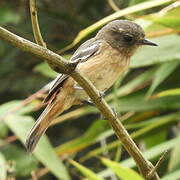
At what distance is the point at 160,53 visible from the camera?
152 inches

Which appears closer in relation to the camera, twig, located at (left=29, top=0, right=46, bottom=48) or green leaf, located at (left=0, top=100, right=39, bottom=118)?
twig, located at (left=29, top=0, right=46, bottom=48)

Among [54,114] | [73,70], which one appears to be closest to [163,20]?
[54,114]

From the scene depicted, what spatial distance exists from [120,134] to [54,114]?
2.91 ft

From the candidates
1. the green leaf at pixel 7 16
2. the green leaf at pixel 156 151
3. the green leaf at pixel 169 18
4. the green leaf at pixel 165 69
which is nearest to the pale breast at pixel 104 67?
the green leaf at pixel 169 18

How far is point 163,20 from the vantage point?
3.37m

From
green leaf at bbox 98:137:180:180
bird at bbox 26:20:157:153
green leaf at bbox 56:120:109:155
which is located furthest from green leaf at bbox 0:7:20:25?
green leaf at bbox 98:137:180:180

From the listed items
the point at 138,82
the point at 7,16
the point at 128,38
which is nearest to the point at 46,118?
the point at 128,38

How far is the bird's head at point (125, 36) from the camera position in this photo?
11.4 ft

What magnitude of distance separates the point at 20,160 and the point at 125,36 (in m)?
1.43

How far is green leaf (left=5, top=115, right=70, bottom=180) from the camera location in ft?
12.7

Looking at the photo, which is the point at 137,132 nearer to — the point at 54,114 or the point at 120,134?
the point at 54,114

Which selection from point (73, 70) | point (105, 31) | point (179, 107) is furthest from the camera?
point (179, 107)

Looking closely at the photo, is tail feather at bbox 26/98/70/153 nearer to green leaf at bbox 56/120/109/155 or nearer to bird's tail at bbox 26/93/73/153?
bird's tail at bbox 26/93/73/153

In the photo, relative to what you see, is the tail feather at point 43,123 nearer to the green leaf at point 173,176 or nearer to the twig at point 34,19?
the green leaf at point 173,176
